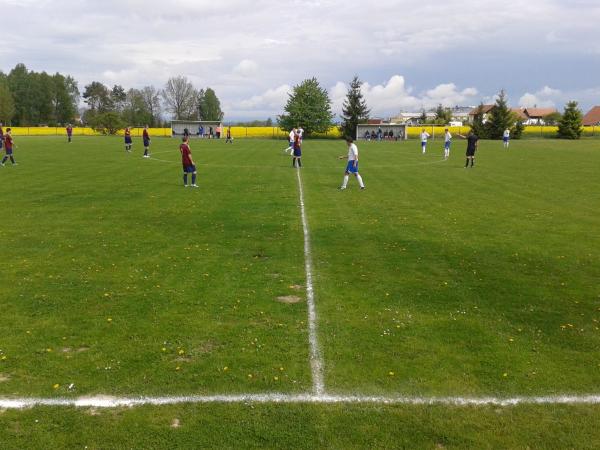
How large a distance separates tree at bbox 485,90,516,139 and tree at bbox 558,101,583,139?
7200mm

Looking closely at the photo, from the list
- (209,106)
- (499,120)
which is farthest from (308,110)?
(209,106)

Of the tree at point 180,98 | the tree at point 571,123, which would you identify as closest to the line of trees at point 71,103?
the tree at point 180,98

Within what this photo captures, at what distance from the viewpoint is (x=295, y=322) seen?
23.3ft

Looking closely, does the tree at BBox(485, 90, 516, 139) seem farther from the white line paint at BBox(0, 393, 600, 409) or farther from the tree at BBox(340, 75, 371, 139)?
the white line paint at BBox(0, 393, 600, 409)

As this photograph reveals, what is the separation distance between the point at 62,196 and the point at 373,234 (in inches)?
471

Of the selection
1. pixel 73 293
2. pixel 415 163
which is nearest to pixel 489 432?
pixel 73 293

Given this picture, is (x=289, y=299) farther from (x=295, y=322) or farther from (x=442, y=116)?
(x=442, y=116)

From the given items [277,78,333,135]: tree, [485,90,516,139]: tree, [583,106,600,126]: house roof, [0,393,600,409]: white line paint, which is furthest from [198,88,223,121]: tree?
[0,393,600,409]: white line paint

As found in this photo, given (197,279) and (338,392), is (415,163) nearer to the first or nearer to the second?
(197,279)

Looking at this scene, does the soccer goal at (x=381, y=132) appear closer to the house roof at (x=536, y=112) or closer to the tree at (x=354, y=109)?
the tree at (x=354, y=109)

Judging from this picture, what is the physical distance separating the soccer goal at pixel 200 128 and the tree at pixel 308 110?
11.9 metres

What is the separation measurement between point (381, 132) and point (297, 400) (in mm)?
69439

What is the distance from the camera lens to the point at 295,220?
14.0 metres

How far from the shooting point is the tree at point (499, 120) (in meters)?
71.0
